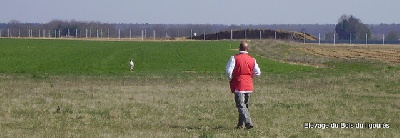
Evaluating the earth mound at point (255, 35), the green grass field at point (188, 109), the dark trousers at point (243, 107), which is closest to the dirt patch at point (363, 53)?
the green grass field at point (188, 109)

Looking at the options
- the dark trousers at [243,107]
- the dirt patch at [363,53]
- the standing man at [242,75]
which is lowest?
the dirt patch at [363,53]

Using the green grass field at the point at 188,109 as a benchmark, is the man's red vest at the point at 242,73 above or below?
above

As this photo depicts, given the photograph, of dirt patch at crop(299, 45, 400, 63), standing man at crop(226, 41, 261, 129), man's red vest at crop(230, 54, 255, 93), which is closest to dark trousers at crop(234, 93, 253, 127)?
standing man at crop(226, 41, 261, 129)

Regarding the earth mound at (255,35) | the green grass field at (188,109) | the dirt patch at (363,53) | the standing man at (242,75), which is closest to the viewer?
the green grass field at (188,109)

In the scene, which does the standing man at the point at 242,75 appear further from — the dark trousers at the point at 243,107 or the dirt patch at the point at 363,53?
the dirt patch at the point at 363,53

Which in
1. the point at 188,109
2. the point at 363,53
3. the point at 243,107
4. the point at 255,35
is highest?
the point at 255,35

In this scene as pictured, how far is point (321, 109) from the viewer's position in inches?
718

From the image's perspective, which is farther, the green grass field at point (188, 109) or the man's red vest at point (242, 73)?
the man's red vest at point (242, 73)

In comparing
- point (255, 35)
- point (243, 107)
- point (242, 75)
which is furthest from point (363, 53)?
point (255, 35)

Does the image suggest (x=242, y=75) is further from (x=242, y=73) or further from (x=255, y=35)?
(x=255, y=35)

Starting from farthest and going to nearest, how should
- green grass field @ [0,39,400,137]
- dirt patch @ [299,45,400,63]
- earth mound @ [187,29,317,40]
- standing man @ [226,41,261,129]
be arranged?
earth mound @ [187,29,317,40] < dirt patch @ [299,45,400,63] < standing man @ [226,41,261,129] < green grass field @ [0,39,400,137]

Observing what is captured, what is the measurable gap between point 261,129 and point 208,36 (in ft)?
416

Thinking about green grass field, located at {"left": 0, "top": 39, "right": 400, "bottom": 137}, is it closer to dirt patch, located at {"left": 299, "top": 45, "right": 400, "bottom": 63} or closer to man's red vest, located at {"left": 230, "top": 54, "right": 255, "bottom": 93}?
man's red vest, located at {"left": 230, "top": 54, "right": 255, "bottom": 93}

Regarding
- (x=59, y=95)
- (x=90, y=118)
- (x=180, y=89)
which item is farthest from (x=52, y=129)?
(x=180, y=89)
